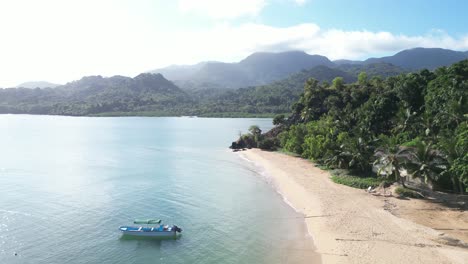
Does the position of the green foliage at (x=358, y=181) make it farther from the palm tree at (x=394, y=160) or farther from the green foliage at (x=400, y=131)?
the palm tree at (x=394, y=160)

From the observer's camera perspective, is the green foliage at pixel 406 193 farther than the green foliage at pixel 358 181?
No

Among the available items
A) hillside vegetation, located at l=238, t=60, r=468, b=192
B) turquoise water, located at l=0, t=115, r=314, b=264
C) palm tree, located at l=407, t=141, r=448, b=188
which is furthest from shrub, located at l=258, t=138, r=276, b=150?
palm tree, located at l=407, t=141, r=448, b=188

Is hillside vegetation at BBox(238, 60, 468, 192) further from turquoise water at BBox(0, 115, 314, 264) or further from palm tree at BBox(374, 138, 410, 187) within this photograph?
turquoise water at BBox(0, 115, 314, 264)

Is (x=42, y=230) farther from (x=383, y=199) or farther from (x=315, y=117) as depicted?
(x=315, y=117)

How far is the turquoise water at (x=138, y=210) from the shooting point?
28328 millimetres

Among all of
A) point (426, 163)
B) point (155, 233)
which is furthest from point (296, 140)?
point (155, 233)

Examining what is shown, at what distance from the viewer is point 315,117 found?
3354 inches

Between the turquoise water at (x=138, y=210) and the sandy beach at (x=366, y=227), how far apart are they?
8.44 ft

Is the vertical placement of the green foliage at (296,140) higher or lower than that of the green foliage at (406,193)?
higher

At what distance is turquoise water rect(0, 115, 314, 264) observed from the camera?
92.9ft

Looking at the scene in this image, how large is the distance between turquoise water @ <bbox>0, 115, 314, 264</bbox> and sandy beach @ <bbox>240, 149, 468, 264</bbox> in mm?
2574

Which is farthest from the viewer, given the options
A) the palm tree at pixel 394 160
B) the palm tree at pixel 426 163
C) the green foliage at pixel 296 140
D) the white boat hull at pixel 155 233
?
the green foliage at pixel 296 140

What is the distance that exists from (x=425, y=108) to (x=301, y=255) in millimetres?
40709

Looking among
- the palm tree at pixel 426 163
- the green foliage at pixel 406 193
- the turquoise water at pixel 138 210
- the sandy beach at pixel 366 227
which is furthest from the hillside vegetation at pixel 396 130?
the turquoise water at pixel 138 210
